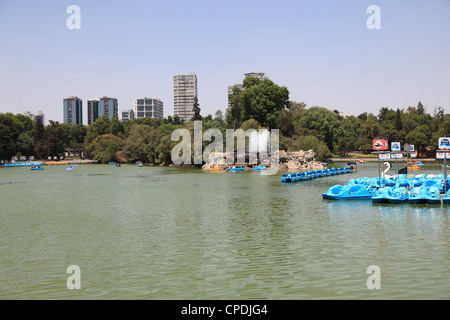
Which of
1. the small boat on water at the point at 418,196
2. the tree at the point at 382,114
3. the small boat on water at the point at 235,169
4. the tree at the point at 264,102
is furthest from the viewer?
the tree at the point at 382,114

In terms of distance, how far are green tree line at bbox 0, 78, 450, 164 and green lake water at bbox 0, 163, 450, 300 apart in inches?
2933

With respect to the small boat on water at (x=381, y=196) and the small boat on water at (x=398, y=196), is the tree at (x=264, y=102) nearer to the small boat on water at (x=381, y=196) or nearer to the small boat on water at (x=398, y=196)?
the small boat on water at (x=381, y=196)

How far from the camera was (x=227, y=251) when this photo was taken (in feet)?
70.1

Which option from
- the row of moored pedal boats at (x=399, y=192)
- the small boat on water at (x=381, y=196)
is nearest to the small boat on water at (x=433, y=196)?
the row of moored pedal boats at (x=399, y=192)

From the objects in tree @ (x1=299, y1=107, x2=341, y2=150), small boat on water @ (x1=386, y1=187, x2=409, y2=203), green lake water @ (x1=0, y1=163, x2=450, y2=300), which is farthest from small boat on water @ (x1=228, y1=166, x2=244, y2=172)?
small boat on water @ (x1=386, y1=187, x2=409, y2=203)

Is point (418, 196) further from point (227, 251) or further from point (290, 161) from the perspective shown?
point (290, 161)

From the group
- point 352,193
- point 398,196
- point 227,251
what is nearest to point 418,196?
point 398,196

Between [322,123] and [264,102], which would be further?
[322,123]

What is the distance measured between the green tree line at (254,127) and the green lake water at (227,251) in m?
74.5

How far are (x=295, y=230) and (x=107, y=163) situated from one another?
135 meters

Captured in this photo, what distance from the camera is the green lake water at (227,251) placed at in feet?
51.4

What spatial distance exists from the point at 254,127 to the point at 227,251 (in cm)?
8855

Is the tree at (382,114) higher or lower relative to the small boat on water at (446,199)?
higher
